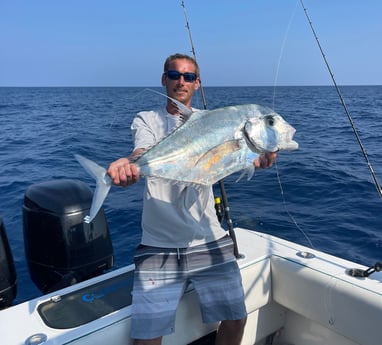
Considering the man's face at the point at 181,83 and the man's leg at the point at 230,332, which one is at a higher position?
the man's face at the point at 181,83

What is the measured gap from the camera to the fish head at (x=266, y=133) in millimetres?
2072

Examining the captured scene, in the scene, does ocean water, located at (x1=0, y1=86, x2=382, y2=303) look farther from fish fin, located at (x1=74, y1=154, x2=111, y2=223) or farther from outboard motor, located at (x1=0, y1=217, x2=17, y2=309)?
outboard motor, located at (x1=0, y1=217, x2=17, y2=309)

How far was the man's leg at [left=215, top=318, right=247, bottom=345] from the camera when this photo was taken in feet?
8.50

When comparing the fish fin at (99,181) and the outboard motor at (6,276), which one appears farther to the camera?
the outboard motor at (6,276)

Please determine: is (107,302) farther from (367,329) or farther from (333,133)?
(333,133)

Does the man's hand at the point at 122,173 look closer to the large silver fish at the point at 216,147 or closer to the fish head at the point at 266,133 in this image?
the large silver fish at the point at 216,147

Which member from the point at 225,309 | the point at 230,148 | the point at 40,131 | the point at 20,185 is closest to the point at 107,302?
the point at 225,309

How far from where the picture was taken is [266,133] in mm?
2076

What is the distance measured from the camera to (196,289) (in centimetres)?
253

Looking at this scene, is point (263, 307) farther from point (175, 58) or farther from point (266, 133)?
point (175, 58)

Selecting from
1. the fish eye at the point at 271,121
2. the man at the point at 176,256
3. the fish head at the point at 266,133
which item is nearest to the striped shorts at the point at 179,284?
the man at the point at 176,256

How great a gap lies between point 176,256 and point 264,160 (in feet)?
2.89

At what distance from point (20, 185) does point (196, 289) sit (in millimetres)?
7592

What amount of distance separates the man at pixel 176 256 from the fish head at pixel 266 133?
0.55m
